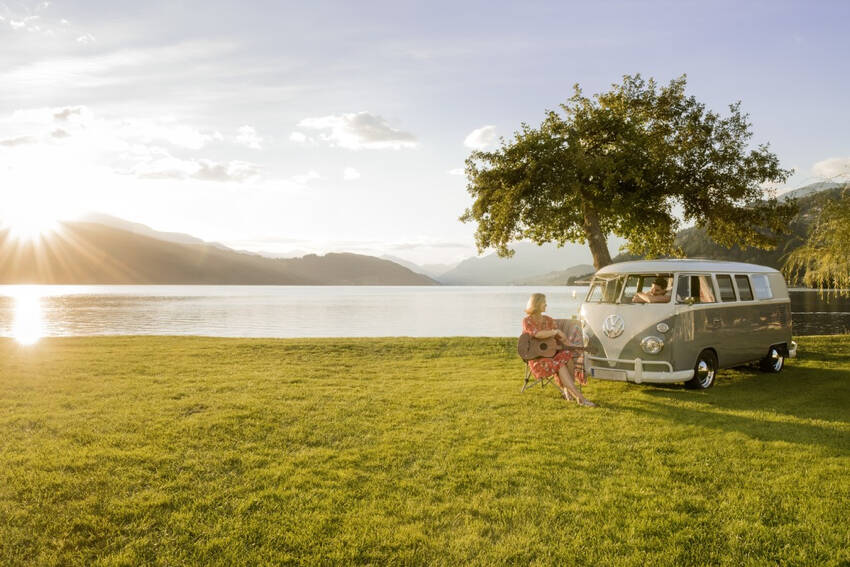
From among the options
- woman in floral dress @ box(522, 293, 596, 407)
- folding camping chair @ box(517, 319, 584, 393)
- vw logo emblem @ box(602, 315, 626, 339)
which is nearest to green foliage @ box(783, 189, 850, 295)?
vw logo emblem @ box(602, 315, 626, 339)

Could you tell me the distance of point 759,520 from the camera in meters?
5.30

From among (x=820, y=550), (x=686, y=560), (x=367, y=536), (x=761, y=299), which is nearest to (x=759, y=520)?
(x=820, y=550)

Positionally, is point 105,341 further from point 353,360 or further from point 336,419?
point 336,419

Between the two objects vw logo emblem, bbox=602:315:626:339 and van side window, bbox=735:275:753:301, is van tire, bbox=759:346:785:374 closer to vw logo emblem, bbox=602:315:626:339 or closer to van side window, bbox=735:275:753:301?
van side window, bbox=735:275:753:301

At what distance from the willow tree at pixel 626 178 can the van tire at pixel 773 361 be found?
6.90 metres

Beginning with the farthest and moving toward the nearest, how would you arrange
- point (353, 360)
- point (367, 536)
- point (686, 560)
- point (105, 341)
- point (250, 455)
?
point (105, 341) → point (353, 360) → point (250, 455) → point (367, 536) → point (686, 560)

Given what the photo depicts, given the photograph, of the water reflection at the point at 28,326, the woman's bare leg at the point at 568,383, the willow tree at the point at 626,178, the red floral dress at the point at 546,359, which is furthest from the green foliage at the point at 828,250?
the water reflection at the point at 28,326

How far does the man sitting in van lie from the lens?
38.8 ft

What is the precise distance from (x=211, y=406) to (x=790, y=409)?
11.0 meters

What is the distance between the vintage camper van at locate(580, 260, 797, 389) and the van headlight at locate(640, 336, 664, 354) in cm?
2

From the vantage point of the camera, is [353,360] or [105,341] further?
[105,341]

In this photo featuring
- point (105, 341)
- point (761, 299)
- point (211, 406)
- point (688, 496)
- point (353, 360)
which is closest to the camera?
point (688, 496)

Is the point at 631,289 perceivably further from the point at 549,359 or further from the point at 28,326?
the point at 28,326

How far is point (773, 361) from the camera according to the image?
1465 centimetres
